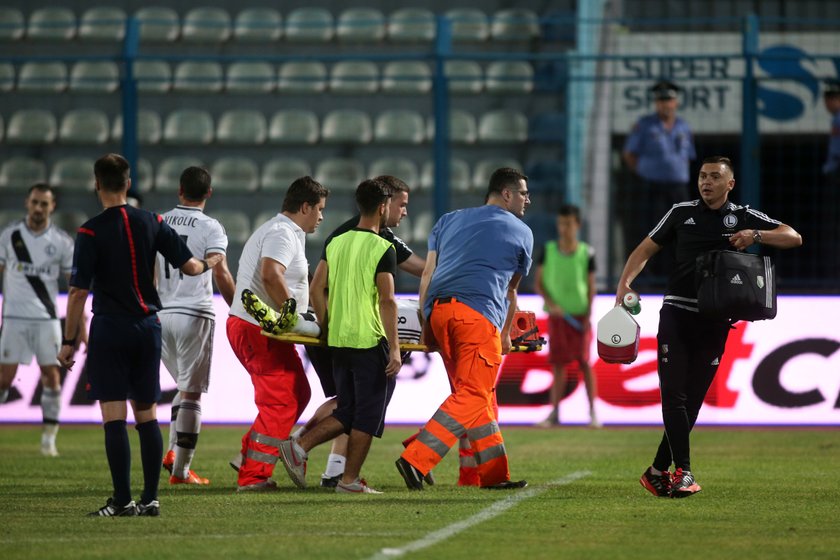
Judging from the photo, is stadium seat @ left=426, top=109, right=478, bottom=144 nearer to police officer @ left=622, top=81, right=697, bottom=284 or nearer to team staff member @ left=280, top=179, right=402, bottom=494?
police officer @ left=622, top=81, right=697, bottom=284

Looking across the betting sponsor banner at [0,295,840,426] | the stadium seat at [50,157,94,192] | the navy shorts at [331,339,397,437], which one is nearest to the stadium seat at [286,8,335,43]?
the stadium seat at [50,157,94,192]

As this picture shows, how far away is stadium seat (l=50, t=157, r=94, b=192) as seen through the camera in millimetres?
20844

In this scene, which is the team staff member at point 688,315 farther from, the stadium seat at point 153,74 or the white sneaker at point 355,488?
the stadium seat at point 153,74

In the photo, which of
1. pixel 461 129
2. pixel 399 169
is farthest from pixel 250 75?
pixel 461 129

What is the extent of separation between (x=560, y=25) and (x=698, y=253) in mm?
12384

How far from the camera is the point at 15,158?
70.1 feet

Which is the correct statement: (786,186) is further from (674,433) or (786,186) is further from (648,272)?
(674,433)

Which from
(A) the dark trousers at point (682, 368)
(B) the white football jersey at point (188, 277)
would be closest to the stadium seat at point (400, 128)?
(B) the white football jersey at point (188, 277)

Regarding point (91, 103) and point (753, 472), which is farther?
point (91, 103)

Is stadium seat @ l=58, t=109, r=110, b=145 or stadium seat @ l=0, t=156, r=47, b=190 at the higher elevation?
stadium seat @ l=58, t=109, r=110, b=145

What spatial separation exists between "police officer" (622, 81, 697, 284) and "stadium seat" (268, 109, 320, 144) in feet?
18.4

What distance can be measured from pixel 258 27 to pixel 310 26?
931mm

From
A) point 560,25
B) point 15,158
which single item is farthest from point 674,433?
point 15,158

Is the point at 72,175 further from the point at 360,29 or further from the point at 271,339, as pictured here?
the point at 271,339
